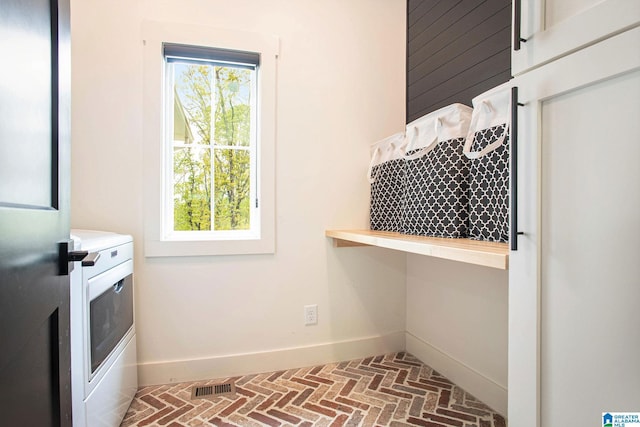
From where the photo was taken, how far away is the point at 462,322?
183 centimetres

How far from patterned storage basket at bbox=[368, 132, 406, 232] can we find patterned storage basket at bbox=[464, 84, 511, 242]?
48 centimetres

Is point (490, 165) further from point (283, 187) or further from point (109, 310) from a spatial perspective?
point (109, 310)

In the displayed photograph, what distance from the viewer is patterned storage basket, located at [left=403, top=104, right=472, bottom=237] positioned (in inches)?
57.3

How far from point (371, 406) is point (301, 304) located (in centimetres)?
71

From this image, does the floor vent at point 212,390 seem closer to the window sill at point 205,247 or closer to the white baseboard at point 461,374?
the window sill at point 205,247

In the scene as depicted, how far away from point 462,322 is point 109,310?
176 centimetres

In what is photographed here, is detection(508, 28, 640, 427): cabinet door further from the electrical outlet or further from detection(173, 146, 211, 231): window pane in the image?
detection(173, 146, 211, 231): window pane

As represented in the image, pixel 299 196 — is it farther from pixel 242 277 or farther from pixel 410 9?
pixel 410 9

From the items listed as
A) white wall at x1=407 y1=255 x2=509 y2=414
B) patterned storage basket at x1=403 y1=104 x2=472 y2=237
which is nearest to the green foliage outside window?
patterned storage basket at x1=403 y1=104 x2=472 y2=237

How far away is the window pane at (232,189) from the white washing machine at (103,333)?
554 mm

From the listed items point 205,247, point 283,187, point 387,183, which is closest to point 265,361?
point 205,247

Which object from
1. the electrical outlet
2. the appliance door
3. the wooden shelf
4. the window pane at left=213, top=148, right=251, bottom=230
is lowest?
the electrical outlet

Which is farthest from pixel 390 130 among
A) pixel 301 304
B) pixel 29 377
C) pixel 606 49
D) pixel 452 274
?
pixel 29 377

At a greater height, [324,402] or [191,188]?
[191,188]
